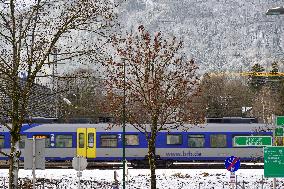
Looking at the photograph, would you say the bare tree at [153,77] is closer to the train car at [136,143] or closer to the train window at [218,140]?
the train car at [136,143]

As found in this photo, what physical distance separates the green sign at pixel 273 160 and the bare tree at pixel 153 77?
6899 mm

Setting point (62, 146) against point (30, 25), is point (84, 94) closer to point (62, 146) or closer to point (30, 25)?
point (62, 146)

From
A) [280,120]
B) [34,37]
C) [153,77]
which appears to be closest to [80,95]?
[153,77]

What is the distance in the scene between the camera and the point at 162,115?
24.8m

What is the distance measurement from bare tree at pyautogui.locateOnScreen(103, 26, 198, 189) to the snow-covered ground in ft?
12.2

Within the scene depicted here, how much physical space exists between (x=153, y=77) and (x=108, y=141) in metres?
14.1

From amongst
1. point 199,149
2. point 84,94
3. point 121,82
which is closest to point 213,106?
point 84,94

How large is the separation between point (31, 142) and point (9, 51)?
2.53 metres

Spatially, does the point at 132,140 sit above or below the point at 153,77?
below

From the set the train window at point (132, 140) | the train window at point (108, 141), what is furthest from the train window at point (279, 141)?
the train window at point (108, 141)

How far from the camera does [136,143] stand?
38.2 m

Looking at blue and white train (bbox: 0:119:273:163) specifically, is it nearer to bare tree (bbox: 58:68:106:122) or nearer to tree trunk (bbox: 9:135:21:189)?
bare tree (bbox: 58:68:106:122)

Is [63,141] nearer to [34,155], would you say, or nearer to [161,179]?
[161,179]

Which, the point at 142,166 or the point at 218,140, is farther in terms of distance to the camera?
the point at 142,166
